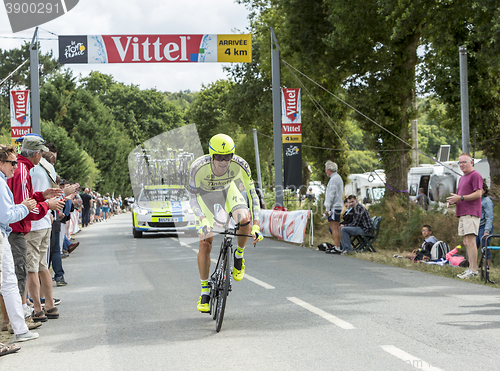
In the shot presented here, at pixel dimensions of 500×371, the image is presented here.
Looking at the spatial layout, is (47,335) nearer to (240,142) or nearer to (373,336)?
(373,336)

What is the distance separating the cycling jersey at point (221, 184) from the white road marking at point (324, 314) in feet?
4.60

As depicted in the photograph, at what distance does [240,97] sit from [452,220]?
86.0 feet

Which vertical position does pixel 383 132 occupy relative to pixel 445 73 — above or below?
below

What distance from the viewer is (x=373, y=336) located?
5719 millimetres

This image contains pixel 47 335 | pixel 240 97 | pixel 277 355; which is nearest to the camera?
pixel 277 355

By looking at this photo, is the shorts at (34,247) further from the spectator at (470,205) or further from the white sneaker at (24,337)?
the spectator at (470,205)

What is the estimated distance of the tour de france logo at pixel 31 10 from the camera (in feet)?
47.9

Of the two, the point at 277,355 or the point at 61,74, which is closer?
the point at 277,355

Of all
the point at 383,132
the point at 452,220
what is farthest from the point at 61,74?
the point at 452,220

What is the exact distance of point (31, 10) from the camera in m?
15.7

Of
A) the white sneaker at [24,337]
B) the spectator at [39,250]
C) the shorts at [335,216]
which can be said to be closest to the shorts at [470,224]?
the shorts at [335,216]

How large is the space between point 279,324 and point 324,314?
73 cm

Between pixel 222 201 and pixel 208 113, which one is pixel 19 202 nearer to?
pixel 222 201

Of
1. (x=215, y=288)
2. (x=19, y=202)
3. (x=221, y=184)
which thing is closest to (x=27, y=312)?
(x=19, y=202)
